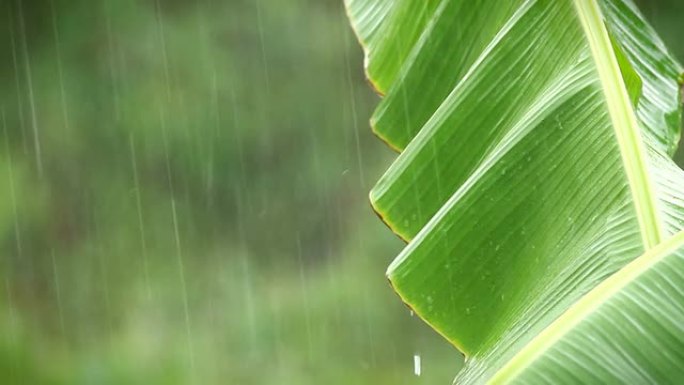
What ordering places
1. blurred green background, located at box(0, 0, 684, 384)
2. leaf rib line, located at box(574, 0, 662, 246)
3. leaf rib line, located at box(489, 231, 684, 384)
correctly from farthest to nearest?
blurred green background, located at box(0, 0, 684, 384), leaf rib line, located at box(574, 0, 662, 246), leaf rib line, located at box(489, 231, 684, 384)

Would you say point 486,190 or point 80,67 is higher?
point 486,190

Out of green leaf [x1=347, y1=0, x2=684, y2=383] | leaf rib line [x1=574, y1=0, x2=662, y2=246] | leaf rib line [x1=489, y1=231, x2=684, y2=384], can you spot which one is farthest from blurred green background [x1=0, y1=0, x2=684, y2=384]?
leaf rib line [x1=489, y1=231, x2=684, y2=384]


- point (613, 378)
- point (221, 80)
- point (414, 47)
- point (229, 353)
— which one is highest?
point (414, 47)

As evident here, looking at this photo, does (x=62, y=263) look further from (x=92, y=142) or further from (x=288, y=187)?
(x=288, y=187)

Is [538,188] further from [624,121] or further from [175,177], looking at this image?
[175,177]

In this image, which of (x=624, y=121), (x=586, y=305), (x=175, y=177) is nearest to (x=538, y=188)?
(x=624, y=121)

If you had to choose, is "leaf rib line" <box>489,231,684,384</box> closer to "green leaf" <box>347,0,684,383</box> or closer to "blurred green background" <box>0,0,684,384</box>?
"green leaf" <box>347,0,684,383</box>

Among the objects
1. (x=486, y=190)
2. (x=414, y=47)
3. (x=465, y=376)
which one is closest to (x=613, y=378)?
(x=465, y=376)

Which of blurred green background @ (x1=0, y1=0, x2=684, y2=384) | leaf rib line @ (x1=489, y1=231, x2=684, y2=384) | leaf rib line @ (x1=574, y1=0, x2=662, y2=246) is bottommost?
blurred green background @ (x1=0, y1=0, x2=684, y2=384)
